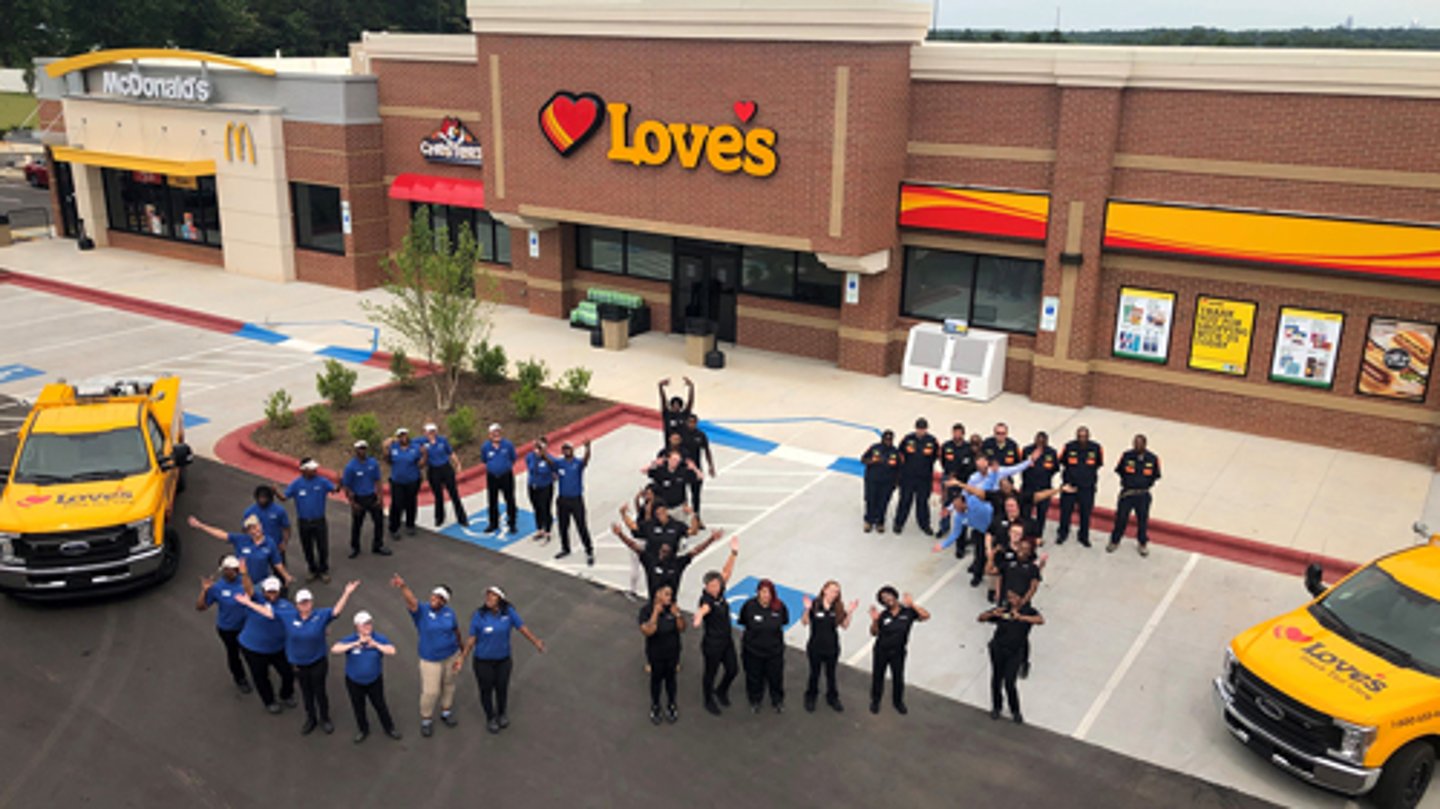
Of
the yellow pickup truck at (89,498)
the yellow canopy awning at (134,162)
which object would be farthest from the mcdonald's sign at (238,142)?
the yellow pickup truck at (89,498)

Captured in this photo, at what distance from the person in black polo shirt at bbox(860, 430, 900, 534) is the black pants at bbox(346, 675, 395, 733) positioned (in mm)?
7777

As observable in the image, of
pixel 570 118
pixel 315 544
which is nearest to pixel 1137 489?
pixel 315 544

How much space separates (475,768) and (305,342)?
18.1 metres

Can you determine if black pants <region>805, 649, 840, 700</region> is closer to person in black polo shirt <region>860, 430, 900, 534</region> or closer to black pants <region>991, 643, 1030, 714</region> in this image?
black pants <region>991, 643, 1030, 714</region>

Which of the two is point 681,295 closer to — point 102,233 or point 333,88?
point 333,88

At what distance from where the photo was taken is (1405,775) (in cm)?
1059

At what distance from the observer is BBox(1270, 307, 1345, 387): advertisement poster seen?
2036 cm

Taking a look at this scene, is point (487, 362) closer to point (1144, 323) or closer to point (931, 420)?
point (931, 420)

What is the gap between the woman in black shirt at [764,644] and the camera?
39.2 feet

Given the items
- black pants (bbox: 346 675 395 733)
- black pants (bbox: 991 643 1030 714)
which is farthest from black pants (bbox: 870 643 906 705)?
black pants (bbox: 346 675 395 733)

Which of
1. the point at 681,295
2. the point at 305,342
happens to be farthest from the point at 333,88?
the point at 681,295

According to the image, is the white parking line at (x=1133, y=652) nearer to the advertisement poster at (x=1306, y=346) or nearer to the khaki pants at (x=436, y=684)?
the advertisement poster at (x=1306, y=346)

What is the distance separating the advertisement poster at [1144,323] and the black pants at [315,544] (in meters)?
15.0

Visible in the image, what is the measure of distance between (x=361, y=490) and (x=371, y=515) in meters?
0.52
